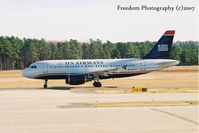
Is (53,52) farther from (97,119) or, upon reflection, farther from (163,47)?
(97,119)

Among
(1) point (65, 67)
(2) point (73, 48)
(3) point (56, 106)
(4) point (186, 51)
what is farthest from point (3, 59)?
(3) point (56, 106)

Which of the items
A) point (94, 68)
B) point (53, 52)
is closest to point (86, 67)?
point (94, 68)

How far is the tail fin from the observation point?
5234 cm

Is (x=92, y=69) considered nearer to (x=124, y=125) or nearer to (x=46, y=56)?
(x=124, y=125)

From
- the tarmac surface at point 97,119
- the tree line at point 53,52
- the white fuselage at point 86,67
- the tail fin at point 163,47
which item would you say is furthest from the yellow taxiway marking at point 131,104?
the tree line at point 53,52

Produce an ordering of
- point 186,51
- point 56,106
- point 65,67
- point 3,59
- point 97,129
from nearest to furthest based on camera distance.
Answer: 1. point 97,129
2. point 56,106
3. point 65,67
4. point 3,59
5. point 186,51

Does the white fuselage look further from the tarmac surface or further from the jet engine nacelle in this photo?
the tarmac surface

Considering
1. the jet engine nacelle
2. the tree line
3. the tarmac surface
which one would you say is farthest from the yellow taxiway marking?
the tree line

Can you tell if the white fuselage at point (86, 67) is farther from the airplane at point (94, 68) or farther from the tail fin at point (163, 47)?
the tail fin at point (163, 47)

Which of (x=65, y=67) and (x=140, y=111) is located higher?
(x=65, y=67)

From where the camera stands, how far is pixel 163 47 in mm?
52656

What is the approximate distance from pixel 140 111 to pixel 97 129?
23.6ft

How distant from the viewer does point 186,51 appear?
557 feet

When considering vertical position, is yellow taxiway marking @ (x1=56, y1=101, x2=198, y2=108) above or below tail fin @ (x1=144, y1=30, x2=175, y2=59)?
below
